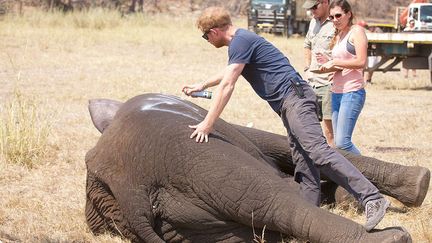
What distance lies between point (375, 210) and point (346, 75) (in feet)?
6.90

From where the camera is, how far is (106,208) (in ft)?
15.4

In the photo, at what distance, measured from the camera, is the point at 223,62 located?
20312 millimetres

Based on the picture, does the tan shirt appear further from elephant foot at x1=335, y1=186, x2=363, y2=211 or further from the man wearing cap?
elephant foot at x1=335, y1=186, x2=363, y2=211

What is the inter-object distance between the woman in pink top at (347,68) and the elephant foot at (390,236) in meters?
2.16

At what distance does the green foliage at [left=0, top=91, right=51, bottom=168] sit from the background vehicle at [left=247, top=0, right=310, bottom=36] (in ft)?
82.3

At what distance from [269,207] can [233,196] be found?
21cm

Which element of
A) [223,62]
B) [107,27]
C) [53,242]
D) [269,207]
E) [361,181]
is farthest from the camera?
[107,27]

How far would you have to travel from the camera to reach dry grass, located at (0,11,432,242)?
5406 millimetres

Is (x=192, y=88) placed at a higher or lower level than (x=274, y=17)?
higher

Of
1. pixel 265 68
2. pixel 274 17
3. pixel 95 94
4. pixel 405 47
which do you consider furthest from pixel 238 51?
pixel 274 17

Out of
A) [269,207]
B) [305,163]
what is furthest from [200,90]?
[269,207]

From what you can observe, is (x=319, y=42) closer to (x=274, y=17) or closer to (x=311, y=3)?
(x=311, y=3)

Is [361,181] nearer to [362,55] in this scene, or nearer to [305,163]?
[305,163]

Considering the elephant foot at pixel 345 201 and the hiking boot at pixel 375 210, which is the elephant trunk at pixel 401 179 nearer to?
the elephant foot at pixel 345 201
